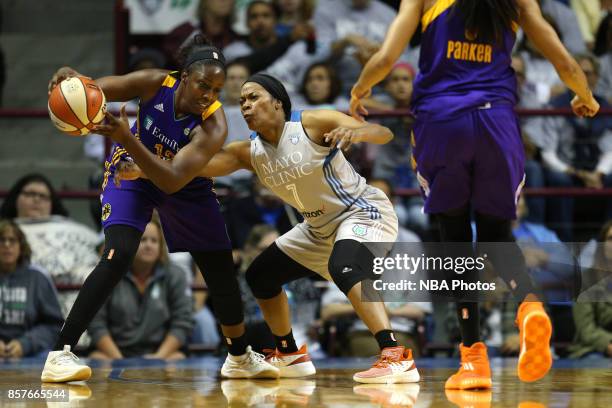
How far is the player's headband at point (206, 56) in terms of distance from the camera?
4.75 meters

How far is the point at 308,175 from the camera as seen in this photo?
4.99 m

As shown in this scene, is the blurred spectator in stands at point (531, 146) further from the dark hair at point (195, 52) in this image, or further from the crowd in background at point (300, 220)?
the dark hair at point (195, 52)

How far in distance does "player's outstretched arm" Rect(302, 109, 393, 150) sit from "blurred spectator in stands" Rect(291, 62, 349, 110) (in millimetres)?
2598

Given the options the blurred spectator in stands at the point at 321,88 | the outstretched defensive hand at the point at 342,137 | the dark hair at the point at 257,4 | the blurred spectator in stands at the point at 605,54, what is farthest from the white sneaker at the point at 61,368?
the blurred spectator in stands at the point at 605,54

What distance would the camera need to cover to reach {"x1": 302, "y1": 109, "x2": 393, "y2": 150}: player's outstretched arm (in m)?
4.59

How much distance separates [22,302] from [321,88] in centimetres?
270

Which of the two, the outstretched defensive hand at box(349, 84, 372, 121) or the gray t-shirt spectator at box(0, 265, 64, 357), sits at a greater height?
the outstretched defensive hand at box(349, 84, 372, 121)

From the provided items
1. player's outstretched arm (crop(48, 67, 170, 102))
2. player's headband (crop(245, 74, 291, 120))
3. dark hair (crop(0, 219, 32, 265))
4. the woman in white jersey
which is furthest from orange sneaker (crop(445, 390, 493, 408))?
dark hair (crop(0, 219, 32, 265))

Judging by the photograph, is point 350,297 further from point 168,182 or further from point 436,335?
point 436,335

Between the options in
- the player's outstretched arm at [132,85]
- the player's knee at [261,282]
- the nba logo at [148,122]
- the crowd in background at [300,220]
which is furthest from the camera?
the crowd in background at [300,220]

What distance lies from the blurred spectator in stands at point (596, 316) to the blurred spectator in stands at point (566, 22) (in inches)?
91.5

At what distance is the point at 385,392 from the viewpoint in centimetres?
438

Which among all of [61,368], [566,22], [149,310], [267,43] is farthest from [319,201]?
[566,22]

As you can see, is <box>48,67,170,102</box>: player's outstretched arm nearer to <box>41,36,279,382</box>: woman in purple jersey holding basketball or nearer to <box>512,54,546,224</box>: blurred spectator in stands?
<box>41,36,279,382</box>: woman in purple jersey holding basketball
